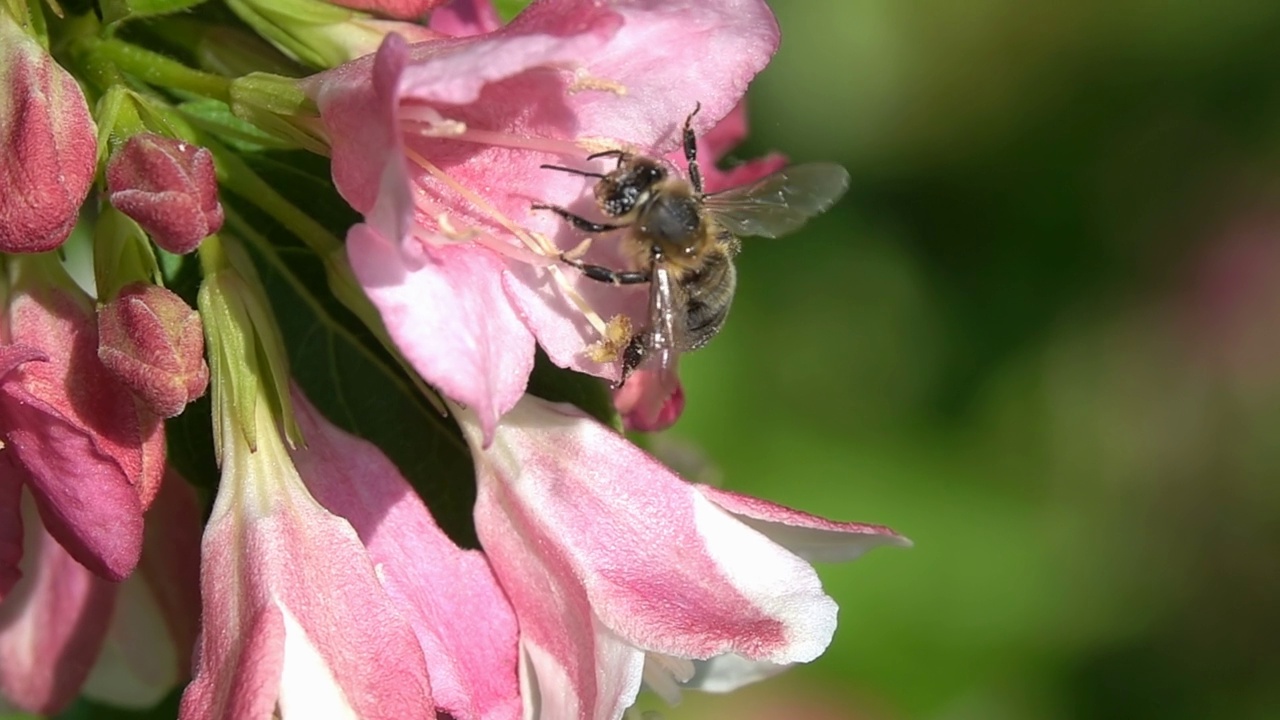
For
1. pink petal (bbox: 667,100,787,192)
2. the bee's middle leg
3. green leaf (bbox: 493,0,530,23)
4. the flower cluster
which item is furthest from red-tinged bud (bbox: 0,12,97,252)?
pink petal (bbox: 667,100,787,192)

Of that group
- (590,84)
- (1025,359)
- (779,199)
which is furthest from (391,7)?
(1025,359)

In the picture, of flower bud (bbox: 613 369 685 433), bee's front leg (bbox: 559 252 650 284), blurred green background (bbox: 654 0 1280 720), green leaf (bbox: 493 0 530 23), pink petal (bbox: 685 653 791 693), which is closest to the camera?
bee's front leg (bbox: 559 252 650 284)

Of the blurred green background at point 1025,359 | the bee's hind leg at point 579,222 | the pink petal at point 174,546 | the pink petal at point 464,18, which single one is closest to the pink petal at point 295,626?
the pink petal at point 174,546

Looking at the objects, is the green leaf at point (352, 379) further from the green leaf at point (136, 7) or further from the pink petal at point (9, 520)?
the pink petal at point (9, 520)

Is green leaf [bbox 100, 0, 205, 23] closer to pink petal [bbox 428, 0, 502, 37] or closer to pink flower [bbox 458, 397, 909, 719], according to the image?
pink petal [bbox 428, 0, 502, 37]

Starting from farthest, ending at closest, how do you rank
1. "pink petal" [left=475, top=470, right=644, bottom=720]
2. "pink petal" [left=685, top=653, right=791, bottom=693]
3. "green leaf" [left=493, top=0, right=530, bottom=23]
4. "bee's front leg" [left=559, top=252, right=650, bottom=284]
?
"green leaf" [left=493, top=0, right=530, bottom=23], "pink petal" [left=685, top=653, right=791, bottom=693], "bee's front leg" [left=559, top=252, right=650, bottom=284], "pink petal" [left=475, top=470, right=644, bottom=720]

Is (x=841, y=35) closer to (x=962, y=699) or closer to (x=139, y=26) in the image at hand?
(x=962, y=699)

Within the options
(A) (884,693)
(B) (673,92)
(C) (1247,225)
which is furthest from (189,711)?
(C) (1247,225)
